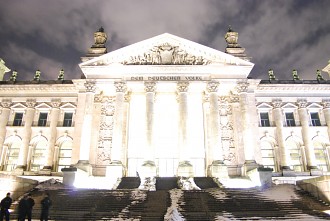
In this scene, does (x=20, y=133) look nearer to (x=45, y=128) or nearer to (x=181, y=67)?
(x=45, y=128)

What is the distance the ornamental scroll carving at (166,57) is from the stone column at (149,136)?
285 centimetres

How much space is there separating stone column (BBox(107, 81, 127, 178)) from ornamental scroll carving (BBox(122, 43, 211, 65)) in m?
3.40

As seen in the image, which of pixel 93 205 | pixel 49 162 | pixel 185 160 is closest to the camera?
pixel 93 205

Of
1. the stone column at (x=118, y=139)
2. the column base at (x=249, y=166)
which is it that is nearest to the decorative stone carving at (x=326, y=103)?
the column base at (x=249, y=166)

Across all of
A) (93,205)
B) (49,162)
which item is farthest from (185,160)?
(49,162)

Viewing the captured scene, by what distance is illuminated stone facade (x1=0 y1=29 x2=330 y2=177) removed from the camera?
32562mm

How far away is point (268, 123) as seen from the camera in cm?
3828

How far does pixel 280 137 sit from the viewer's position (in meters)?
36.9

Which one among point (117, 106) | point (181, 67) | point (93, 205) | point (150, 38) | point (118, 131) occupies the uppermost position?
point (150, 38)

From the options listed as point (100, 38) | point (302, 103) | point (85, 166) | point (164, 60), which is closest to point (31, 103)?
point (100, 38)

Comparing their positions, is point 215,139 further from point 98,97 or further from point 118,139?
point 98,97

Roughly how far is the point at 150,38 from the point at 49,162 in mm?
20009

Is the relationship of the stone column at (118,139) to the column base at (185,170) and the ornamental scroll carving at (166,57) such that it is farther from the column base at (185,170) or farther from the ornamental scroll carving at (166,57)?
the column base at (185,170)

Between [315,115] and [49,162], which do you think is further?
[315,115]
